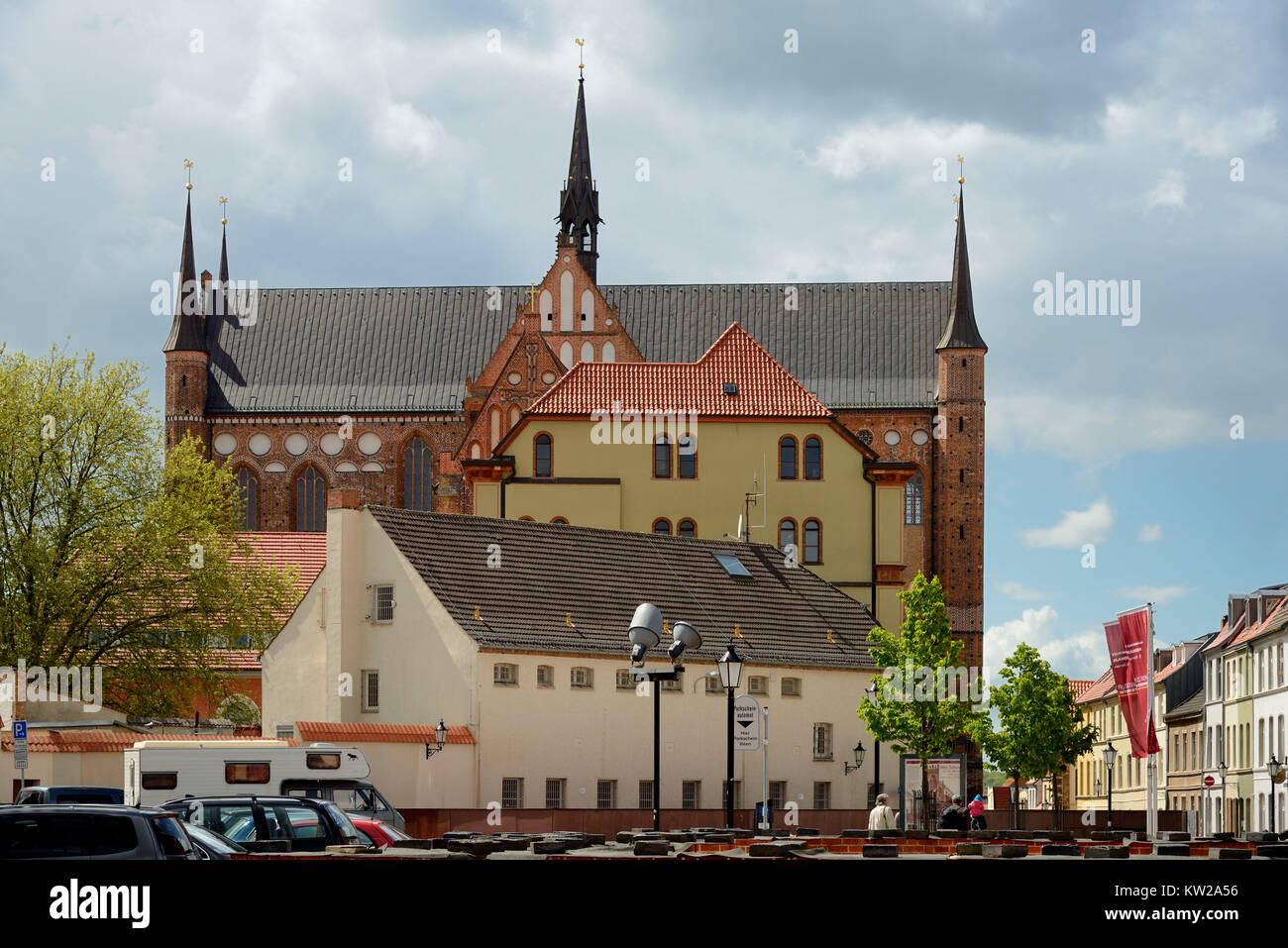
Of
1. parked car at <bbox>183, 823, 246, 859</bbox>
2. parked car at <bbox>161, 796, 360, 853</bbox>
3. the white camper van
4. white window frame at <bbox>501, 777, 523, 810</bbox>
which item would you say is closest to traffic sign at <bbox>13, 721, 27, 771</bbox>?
the white camper van

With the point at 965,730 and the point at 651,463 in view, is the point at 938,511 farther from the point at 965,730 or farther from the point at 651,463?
the point at 965,730

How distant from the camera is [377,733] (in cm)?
4328

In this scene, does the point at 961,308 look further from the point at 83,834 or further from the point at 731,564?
the point at 83,834

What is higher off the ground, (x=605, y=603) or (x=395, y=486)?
(x=395, y=486)

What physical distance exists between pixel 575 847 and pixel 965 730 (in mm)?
42070

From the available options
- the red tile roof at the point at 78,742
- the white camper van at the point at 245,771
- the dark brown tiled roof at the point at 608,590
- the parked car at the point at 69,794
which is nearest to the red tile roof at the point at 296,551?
the dark brown tiled roof at the point at 608,590

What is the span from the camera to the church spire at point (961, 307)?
101438 millimetres

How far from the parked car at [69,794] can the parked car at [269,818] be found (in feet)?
26.7

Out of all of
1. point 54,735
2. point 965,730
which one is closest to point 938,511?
point 965,730

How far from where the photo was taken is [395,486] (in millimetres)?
106062

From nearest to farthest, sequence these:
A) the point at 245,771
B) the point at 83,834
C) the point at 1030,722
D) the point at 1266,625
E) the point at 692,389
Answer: the point at 83,834, the point at 245,771, the point at 1030,722, the point at 692,389, the point at 1266,625

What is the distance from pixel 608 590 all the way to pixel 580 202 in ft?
183

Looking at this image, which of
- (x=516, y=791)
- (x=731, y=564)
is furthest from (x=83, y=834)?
(x=731, y=564)

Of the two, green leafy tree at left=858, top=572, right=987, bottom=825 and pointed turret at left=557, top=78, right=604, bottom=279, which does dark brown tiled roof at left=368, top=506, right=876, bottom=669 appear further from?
pointed turret at left=557, top=78, right=604, bottom=279
